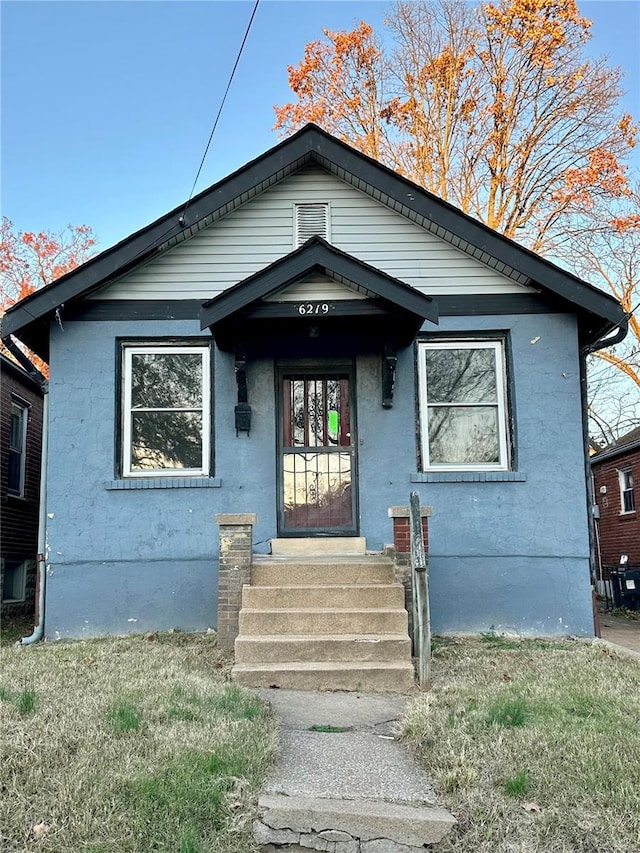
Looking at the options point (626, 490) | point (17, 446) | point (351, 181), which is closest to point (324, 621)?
point (351, 181)

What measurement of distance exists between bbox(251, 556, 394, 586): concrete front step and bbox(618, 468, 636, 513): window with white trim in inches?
503

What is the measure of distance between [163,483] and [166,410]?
0.88 meters

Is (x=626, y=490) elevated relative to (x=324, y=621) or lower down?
elevated

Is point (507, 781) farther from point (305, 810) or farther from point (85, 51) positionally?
point (85, 51)

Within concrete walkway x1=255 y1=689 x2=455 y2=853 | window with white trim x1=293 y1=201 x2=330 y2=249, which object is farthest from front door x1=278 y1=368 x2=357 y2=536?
concrete walkway x1=255 y1=689 x2=455 y2=853

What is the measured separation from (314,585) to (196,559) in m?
1.93

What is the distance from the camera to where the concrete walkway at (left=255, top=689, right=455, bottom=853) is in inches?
132

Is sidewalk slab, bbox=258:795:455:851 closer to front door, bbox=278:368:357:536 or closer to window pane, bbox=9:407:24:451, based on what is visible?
front door, bbox=278:368:357:536

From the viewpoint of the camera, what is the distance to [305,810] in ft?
11.1

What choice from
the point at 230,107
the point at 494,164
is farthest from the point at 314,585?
the point at 494,164

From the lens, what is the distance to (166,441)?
874 cm

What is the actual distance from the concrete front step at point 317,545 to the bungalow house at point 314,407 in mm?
25

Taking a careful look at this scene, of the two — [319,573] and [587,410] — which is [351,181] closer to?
[587,410]

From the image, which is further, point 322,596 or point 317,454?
point 317,454
